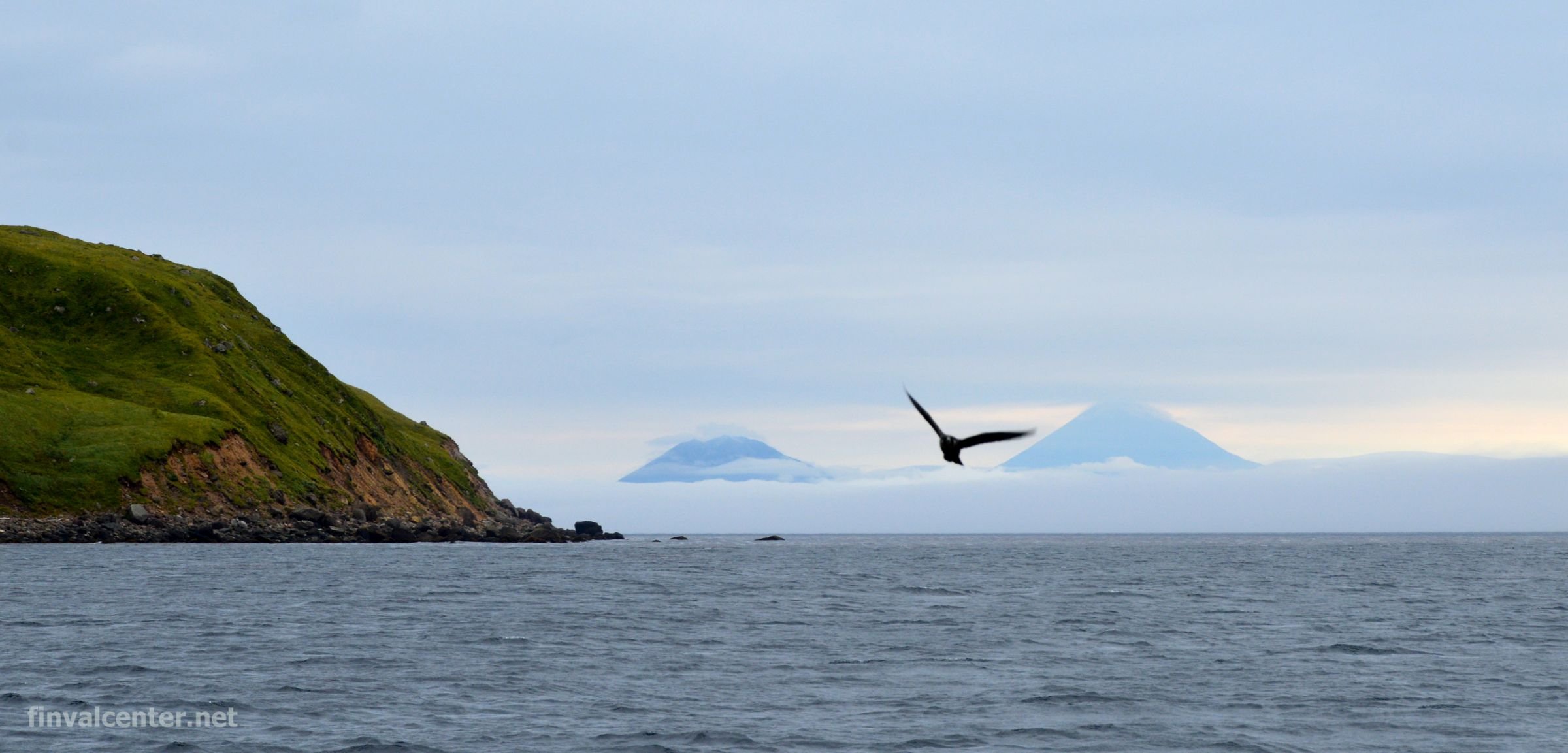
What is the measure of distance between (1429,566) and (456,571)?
380 ft

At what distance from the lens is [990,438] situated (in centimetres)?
2609

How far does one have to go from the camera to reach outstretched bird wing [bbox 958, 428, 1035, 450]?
2543cm

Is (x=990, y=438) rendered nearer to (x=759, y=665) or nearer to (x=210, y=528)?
(x=759, y=665)

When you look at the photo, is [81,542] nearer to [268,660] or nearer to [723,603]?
[723,603]

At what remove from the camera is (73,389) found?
186m

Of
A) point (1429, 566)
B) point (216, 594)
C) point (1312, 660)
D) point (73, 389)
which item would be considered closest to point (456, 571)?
point (216, 594)

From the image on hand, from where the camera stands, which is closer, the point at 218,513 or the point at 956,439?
the point at 956,439

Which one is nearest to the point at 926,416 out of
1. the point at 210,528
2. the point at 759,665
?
the point at 759,665

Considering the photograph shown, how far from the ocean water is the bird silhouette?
1094 centimetres

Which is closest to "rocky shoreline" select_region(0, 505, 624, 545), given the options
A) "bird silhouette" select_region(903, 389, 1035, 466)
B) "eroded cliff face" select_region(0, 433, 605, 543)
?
"eroded cliff face" select_region(0, 433, 605, 543)

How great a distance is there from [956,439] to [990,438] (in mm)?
2267

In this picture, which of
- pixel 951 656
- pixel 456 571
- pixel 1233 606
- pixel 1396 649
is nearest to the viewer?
pixel 951 656

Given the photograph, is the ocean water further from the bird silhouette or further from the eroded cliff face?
the eroded cliff face

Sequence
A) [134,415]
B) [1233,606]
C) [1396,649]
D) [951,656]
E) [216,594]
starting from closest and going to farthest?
[951,656], [1396,649], [216,594], [1233,606], [134,415]
